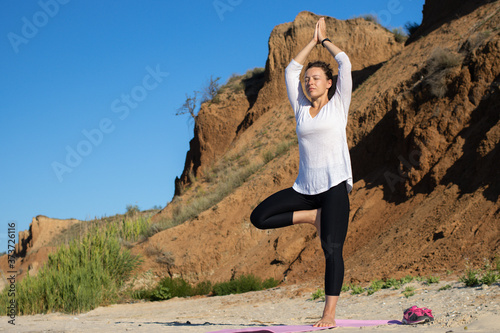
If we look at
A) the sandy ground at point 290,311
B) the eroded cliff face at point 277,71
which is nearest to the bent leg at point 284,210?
the sandy ground at point 290,311

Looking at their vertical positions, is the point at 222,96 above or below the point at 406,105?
above

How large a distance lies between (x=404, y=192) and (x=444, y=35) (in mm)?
6839

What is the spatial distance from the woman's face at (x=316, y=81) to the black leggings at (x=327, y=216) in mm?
921

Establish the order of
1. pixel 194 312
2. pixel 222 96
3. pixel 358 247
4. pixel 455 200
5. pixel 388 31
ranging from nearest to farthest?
pixel 194 312, pixel 455 200, pixel 358 247, pixel 388 31, pixel 222 96

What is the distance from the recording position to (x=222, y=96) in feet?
104

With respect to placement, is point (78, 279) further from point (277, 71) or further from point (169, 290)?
point (277, 71)

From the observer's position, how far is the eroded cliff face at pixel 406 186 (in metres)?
10.4

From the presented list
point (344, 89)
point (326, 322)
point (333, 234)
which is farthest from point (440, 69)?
point (326, 322)

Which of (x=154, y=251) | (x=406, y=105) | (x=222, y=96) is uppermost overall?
(x=222, y=96)

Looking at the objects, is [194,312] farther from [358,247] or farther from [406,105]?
[406,105]

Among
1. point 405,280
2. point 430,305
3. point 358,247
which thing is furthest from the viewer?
point 358,247

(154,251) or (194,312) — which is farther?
(154,251)

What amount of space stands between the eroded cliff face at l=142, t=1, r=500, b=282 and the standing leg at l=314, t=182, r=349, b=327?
530 centimetres

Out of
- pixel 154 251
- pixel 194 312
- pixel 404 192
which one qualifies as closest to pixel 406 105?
pixel 404 192
